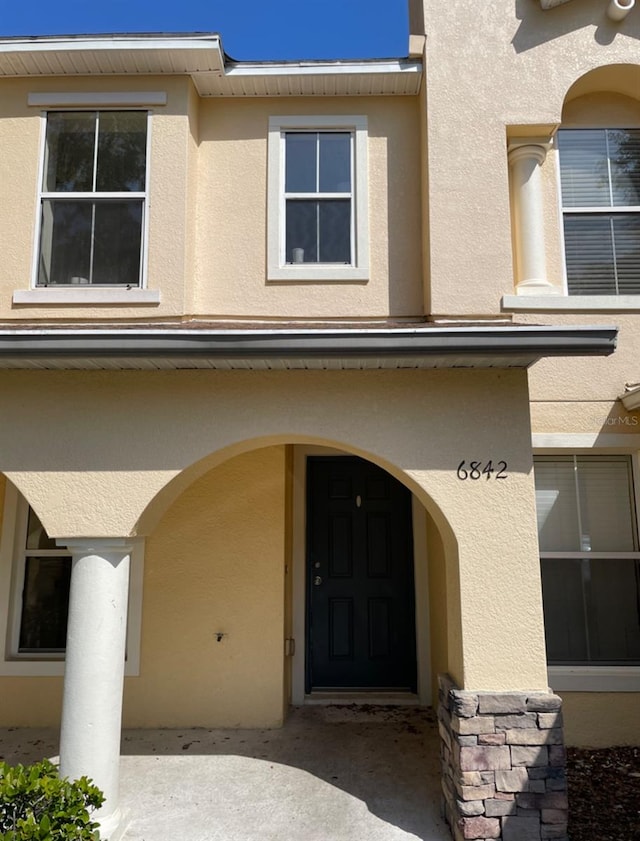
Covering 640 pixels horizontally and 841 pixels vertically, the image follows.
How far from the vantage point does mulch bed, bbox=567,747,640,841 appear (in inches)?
165

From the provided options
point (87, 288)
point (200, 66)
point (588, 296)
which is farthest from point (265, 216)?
point (588, 296)

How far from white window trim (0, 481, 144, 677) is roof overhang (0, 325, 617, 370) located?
2685 mm

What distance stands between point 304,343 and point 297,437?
804 millimetres

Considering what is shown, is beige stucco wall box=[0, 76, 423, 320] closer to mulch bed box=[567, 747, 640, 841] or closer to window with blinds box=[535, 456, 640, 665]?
window with blinds box=[535, 456, 640, 665]

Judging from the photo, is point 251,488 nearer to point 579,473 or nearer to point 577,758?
point 579,473

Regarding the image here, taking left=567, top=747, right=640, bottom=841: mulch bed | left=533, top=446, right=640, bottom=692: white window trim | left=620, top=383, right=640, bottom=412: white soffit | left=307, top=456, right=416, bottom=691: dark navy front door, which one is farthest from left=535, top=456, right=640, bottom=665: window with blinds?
left=307, top=456, right=416, bottom=691: dark navy front door

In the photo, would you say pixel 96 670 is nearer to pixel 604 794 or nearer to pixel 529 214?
pixel 604 794

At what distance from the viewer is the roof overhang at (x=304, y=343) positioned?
4125 mm

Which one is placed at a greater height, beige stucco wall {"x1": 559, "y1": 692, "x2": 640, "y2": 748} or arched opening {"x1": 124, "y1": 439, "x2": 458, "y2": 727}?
arched opening {"x1": 124, "y1": 439, "x2": 458, "y2": 727}

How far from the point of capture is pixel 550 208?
19.3 ft

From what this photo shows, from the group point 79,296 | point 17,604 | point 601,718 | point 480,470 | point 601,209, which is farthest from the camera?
point 17,604

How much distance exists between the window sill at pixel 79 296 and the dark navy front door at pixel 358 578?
9.40 ft

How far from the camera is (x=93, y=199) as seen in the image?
5.55 m

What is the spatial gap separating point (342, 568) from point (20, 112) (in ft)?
18.2
